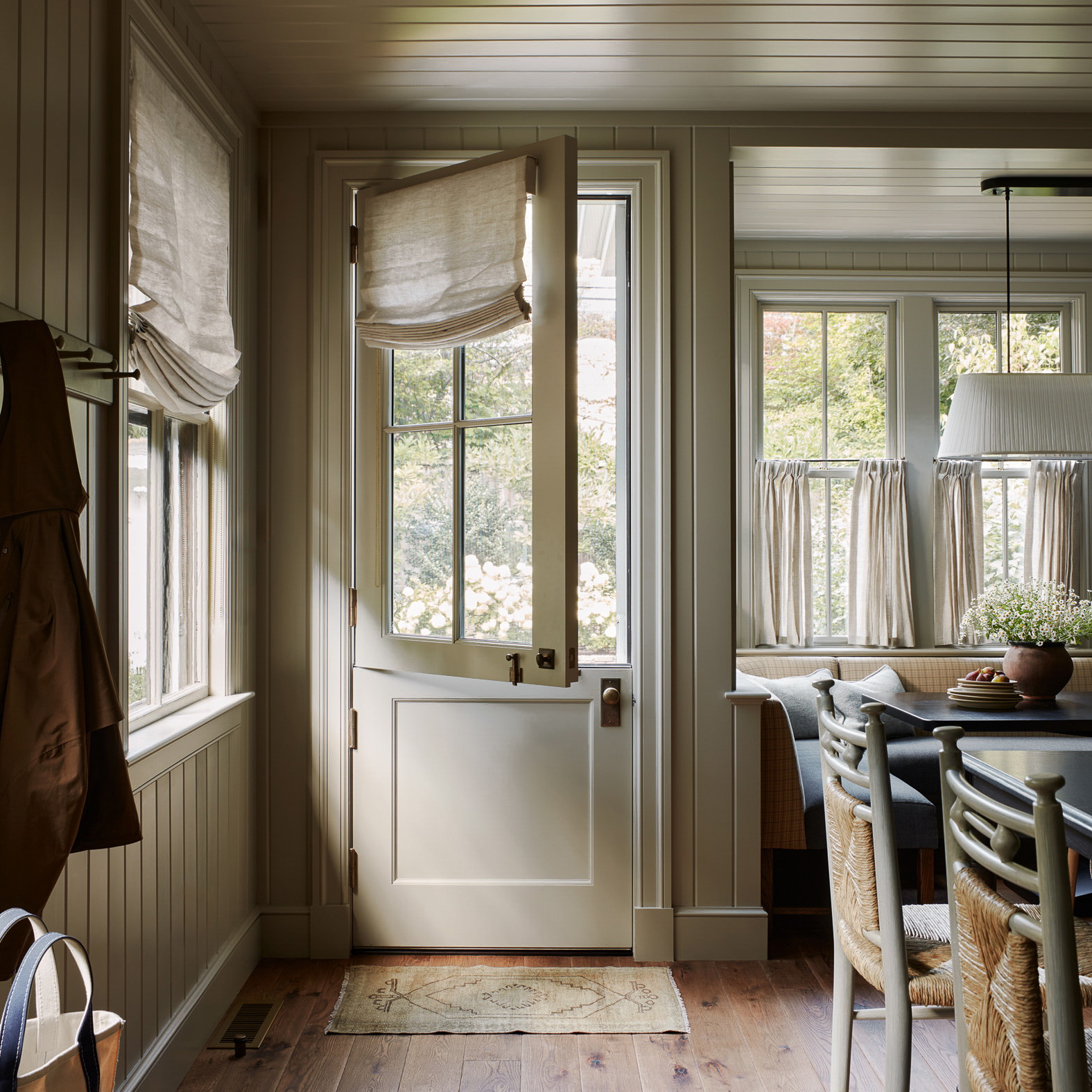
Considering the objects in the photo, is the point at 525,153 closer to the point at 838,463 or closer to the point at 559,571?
the point at 559,571

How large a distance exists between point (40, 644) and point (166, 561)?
3.15ft

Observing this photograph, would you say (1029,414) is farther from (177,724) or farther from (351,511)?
(177,724)

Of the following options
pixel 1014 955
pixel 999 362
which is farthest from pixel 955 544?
pixel 1014 955

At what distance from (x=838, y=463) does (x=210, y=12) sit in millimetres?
3410

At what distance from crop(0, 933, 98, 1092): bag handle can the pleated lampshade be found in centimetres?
351

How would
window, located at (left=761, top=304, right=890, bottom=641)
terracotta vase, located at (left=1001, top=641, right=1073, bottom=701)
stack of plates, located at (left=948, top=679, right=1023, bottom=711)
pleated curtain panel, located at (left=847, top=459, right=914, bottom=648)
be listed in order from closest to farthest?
stack of plates, located at (left=948, top=679, right=1023, bottom=711) → terracotta vase, located at (left=1001, top=641, right=1073, bottom=701) → pleated curtain panel, located at (left=847, top=459, right=914, bottom=648) → window, located at (left=761, top=304, right=890, bottom=641)

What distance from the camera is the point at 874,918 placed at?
1.72 m

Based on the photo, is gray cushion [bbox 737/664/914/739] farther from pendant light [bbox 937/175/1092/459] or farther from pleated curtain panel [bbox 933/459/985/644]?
pendant light [bbox 937/175/1092/459]

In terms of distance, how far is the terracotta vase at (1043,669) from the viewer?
10.5ft

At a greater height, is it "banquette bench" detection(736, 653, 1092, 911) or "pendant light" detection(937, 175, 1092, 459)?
"pendant light" detection(937, 175, 1092, 459)

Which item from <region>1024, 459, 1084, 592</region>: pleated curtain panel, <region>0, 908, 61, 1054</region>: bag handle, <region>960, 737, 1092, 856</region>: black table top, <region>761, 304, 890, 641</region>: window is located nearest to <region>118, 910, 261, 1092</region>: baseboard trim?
<region>0, 908, 61, 1054</region>: bag handle

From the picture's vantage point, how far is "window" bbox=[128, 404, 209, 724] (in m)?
2.12

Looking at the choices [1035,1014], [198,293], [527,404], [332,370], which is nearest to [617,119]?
[527,404]

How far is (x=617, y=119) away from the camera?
2.84 m
